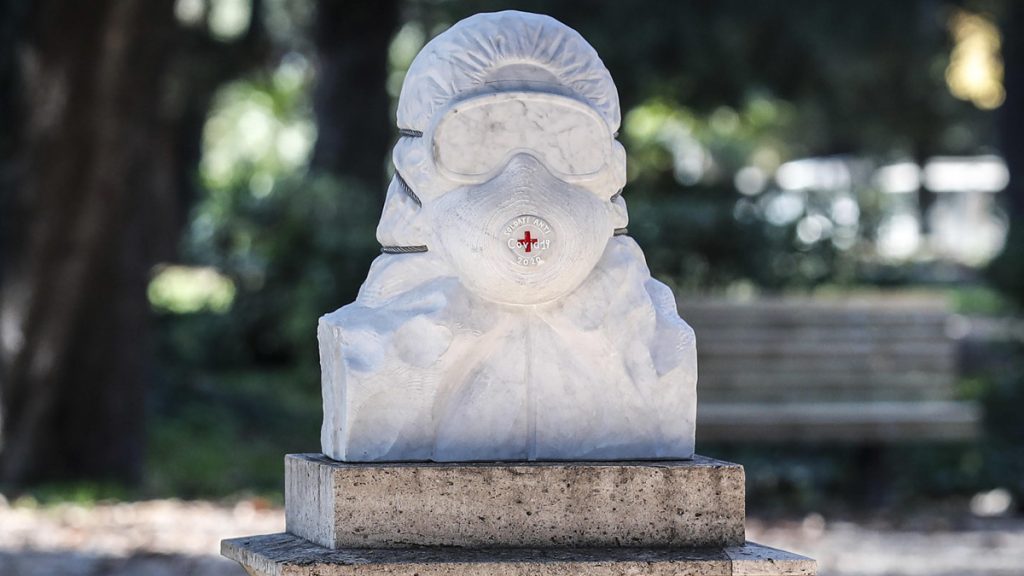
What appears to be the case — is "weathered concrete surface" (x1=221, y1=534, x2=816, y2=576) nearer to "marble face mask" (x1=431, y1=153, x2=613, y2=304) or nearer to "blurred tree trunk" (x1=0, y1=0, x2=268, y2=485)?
"marble face mask" (x1=431, y1=153, x2=613, y2=304)

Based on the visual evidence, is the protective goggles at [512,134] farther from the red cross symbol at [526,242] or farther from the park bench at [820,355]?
the park bench at [820,355]

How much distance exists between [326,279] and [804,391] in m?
4.30

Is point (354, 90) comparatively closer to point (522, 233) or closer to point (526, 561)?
point (522, 233)

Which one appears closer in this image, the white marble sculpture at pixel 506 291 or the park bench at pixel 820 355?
the white marble sculpture at pixel 506 291

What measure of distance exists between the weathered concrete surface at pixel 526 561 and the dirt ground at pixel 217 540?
3359 millimetres

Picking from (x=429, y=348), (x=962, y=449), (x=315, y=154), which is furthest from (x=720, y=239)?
(x=429, y=348)

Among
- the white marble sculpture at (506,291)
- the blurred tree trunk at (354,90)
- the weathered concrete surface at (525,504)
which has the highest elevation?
the blurred tree trunk at (354,90)

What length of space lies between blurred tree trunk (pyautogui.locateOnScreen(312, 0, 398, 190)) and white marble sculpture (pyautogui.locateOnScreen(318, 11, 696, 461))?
A: 11.9m

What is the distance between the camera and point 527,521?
4035 millimetres

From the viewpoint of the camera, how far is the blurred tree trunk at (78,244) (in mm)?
9641

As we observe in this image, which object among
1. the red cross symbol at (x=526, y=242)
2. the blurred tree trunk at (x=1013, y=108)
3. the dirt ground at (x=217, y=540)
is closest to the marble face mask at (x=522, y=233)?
the red cross symbol at (x=526, y=242)

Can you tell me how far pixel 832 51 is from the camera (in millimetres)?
14883

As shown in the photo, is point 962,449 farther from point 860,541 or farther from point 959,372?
point 959,372

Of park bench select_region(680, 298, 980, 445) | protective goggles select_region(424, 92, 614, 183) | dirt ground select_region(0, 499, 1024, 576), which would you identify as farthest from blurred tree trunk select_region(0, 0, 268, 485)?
protective goggles select_region(424, 92, 614, 183)
